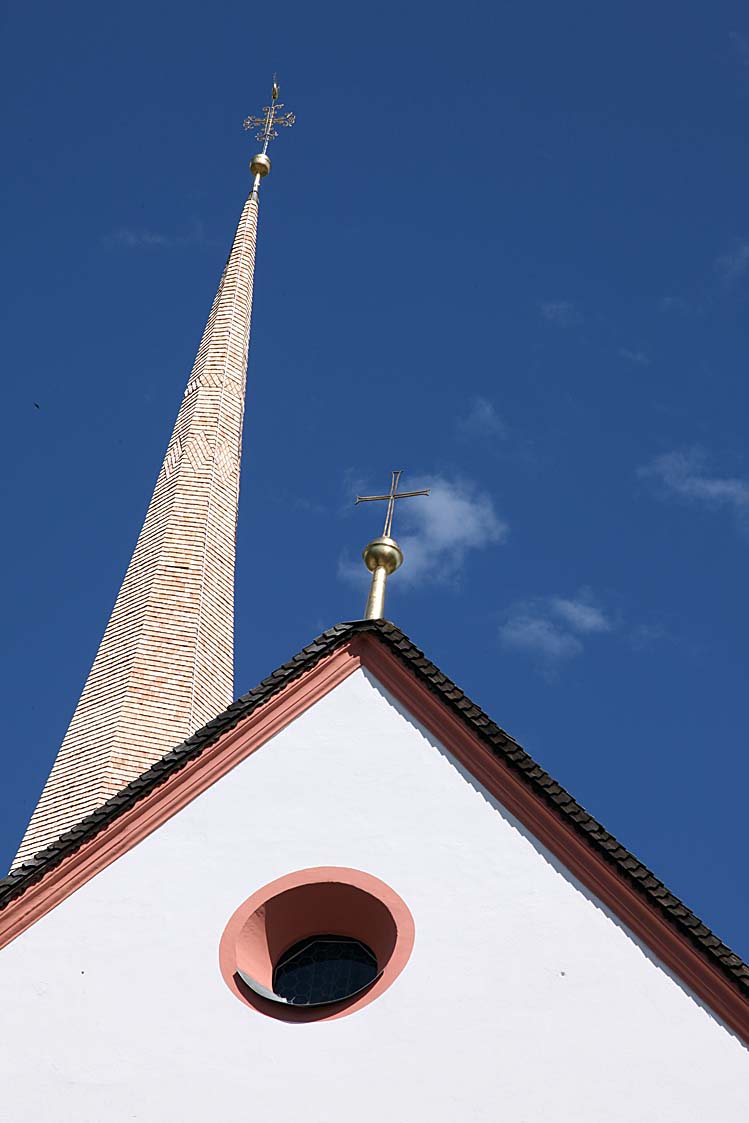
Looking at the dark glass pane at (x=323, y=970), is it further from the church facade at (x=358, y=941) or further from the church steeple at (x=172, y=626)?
the church steeple at (x=172, y=626)

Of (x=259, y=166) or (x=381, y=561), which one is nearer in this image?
(x=381, y=561)

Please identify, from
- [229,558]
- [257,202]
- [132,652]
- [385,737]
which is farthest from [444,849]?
[257,202]

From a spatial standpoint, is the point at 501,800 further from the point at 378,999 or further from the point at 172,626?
the point at 172,626

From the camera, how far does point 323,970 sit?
14477 mm

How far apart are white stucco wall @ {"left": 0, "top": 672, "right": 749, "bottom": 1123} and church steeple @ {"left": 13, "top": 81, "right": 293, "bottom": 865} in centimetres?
780

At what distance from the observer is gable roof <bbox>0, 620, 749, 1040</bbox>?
13617 millimetres

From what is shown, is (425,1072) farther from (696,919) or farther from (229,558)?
(229,558)

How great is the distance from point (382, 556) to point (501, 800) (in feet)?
9.23

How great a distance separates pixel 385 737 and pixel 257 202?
2391 centimetres

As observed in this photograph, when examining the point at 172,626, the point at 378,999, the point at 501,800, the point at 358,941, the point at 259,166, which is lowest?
the point at 378,999

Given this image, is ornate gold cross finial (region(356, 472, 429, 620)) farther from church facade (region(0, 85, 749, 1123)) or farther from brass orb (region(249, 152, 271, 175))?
brass orb (region(249, 152, 271, 175))

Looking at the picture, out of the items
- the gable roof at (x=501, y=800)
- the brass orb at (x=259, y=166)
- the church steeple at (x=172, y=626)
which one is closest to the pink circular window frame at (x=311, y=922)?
the gable roof at (x=501, y=800)

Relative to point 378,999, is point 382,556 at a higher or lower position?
higher

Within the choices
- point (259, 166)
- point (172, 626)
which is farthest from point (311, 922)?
point (259, 166)
